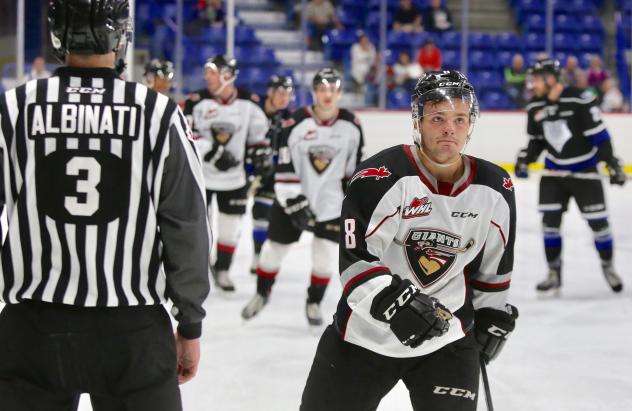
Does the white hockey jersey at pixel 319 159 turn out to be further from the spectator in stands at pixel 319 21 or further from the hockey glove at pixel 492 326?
the spectator in stands at pixel 319 21

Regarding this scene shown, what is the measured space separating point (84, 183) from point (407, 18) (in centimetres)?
1006

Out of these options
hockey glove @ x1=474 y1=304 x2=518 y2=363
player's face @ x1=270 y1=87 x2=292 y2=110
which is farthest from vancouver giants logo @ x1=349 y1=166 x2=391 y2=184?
player's face @ x1=270 y1=87 x2=292 y2=110

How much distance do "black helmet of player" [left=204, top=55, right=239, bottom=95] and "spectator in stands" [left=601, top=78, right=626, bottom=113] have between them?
6736 mm

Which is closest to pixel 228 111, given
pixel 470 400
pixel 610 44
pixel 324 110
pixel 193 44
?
pixel 324 110

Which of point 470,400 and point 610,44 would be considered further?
point 610,44

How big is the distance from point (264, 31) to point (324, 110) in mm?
7019

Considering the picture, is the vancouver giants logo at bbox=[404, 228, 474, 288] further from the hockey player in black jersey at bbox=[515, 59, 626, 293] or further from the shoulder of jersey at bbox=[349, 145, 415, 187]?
the hockey player in black jersey at bbox=[515, 59, 626, 293]

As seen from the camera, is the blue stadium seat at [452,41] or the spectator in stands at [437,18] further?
the spectator in stands at [437,18]

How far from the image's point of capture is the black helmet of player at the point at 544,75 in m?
5.02

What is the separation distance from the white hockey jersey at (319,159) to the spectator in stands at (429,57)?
6476 millimetres

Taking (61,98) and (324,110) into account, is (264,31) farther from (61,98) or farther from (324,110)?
(61,98)

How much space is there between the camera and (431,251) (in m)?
1.95

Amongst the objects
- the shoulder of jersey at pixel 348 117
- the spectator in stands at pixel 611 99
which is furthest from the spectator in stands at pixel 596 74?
the shoulder of jersey at pixel 348 117

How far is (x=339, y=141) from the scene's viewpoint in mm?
4227
